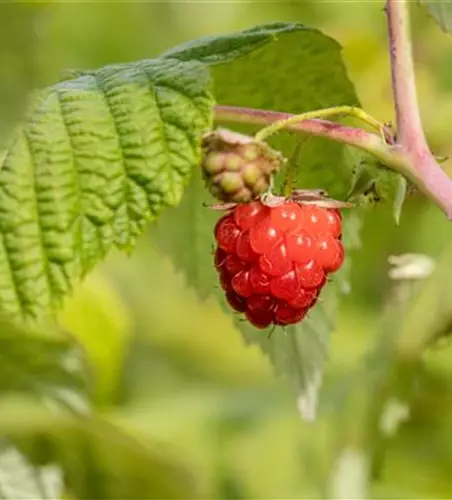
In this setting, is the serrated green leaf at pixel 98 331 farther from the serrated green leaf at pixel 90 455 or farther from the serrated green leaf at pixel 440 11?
the serrated green leaf at pixel 440 11

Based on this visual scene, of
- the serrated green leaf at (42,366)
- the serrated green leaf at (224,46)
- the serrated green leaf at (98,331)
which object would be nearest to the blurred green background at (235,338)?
the serrated green leaf at (98,331)

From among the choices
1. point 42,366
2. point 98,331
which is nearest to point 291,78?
point 42,366

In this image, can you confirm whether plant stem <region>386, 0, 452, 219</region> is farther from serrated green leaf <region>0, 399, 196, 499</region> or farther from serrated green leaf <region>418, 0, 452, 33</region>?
serrated green leaf <region>0, 399, 196, 499</region>

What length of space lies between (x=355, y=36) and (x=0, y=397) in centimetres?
130

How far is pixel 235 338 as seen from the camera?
255cm

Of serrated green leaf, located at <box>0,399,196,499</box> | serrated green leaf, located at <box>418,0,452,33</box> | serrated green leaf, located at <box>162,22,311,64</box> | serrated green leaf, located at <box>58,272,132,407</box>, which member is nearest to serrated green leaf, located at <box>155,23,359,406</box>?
serrated green leaf, located at <box>162,22,311,64</box>

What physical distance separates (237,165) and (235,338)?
1692 mm

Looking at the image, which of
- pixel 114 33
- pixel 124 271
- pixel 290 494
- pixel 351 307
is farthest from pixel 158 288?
pixel 290 494

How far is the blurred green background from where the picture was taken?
1837 mm

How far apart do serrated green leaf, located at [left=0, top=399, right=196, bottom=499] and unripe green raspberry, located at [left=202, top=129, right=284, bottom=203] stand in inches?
20.4

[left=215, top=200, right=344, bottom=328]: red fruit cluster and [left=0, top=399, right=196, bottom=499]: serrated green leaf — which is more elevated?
[left=215, top=200, right=344, bottom=328]: red fruit cluster

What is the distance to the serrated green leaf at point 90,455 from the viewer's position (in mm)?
1338

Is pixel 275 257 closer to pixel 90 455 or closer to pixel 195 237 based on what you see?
pixel 195 237

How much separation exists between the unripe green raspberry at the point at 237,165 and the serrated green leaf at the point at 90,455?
518 millimetres
